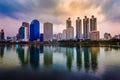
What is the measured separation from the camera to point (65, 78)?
56.4 feet

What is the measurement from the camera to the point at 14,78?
17078mm

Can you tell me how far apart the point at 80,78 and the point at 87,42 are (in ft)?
446

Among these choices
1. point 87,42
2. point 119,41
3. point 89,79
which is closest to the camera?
point 89,79

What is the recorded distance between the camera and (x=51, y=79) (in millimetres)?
16797

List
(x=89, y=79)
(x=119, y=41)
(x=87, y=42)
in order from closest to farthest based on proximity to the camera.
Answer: (x=89, y=79) < (x=119, y=41) < (x=87, y=42)

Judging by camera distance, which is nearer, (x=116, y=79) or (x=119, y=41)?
(x=116, y=79)

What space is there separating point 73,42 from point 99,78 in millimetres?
137647

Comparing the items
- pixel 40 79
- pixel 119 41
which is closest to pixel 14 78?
pixel 40 79

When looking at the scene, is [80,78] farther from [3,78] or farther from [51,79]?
[3,78]

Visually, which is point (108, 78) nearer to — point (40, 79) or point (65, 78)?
point (65, 78)

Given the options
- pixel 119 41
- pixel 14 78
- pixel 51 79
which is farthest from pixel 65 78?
pixel 119 41

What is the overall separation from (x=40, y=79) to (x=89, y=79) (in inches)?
228

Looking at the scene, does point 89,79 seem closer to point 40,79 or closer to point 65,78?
point 65,78

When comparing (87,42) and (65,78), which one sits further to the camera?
(87,42)
